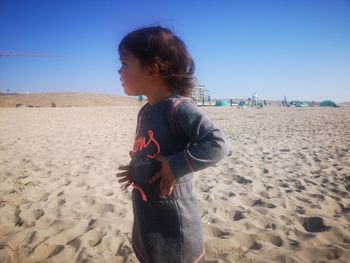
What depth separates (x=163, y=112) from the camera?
1.20 m

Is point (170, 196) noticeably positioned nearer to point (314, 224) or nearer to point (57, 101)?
point (314, 224)

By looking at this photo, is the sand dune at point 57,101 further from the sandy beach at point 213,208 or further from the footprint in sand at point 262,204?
the footprint in sand at point 262,204

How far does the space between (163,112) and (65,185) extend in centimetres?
345

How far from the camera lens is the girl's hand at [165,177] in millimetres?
1066

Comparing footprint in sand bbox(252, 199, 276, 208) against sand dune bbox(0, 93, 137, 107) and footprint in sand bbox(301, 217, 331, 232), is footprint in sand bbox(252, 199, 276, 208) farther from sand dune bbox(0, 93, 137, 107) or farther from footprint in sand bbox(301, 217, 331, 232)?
sand dune bbox(0, 93, 137, 107)

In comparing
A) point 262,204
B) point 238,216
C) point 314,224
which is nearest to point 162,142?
point 238,216

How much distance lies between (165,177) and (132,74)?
54cm

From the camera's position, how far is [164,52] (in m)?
1.22

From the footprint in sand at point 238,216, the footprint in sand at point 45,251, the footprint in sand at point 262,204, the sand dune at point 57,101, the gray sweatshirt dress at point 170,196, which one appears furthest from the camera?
the sand dune at point 57,101

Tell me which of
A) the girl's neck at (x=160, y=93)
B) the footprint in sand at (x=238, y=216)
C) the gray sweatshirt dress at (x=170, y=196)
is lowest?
the footprint in sand at (x=238, y=216)

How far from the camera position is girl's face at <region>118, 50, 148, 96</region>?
127 cm

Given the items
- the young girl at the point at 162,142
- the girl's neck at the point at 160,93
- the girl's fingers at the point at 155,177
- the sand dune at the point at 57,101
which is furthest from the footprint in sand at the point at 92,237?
the sand dune at the point at 57,101

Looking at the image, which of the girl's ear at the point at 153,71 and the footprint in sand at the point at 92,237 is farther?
the footprint in sand at the point at 92,237

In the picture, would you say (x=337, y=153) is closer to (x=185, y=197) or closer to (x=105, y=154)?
(x=105, y=154)
